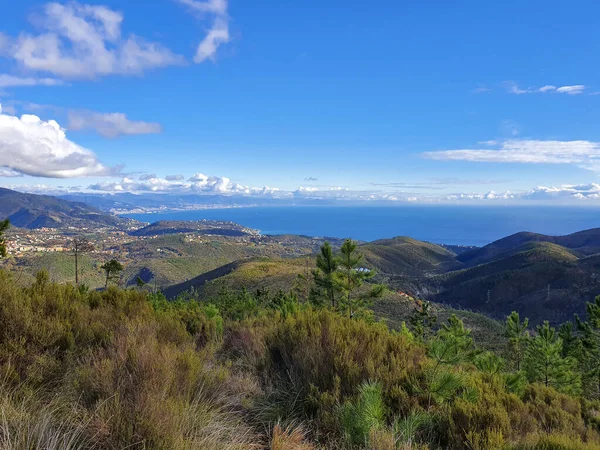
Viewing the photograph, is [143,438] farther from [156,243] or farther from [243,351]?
[156,243]

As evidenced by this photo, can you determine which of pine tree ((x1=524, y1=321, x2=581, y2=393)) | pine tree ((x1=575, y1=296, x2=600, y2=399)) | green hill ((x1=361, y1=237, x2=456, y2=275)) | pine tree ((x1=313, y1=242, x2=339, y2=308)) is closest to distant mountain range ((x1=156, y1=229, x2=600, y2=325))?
green hill ((x1=361, y1=237, x2=456, y2=275))

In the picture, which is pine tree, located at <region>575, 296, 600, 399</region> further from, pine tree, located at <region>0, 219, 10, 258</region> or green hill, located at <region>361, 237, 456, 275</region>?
green hill, located at <region>361, 237, 456, 275</region>

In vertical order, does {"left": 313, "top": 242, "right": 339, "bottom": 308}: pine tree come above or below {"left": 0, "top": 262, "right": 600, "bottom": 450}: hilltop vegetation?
below

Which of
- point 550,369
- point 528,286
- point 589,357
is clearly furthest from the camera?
point 528,286

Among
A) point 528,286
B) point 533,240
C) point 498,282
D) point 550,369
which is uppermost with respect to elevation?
point 550,369

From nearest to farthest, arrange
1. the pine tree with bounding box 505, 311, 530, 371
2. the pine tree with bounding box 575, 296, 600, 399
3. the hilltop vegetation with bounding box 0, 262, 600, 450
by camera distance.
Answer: the hilltop vegetation with bounding box 0, 262, 600, 450 → the pine tree with bounding box 575, 296, 600, 399 → the pine tree with bounding box 505, 311, 530, 371

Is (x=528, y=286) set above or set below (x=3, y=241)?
below

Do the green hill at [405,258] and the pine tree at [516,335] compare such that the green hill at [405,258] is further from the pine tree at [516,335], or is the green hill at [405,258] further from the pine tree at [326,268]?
the pine tree at [326,268]

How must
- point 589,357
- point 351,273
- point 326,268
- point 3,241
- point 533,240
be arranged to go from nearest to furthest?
1. point 3,241
2. point 351,273
3. point 326,268
4. point 589,357
5. point 533,240

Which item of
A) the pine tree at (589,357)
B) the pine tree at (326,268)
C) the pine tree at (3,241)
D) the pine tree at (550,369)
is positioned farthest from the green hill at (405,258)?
the pine tree at (3,241)

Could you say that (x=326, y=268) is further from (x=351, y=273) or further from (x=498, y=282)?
(x=498, y=282)

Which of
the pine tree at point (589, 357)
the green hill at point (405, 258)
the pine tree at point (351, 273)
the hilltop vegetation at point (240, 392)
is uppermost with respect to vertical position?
the hilltop vegetation at point (240, 392)

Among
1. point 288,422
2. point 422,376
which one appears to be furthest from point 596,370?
point 288,422

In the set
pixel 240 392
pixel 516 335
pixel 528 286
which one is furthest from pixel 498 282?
pixel 240 392
